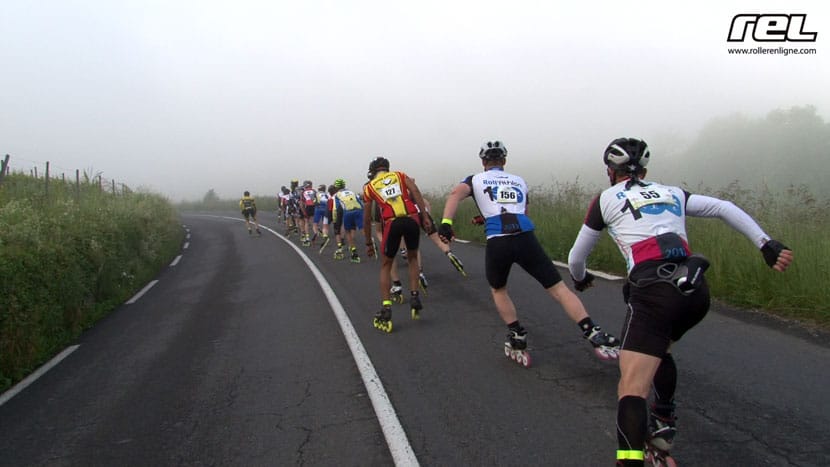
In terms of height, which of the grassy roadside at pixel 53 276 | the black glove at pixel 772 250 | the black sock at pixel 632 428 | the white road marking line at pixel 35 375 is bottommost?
the white road marking line at pixel 35 375

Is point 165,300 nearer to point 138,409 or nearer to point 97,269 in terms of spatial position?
point 97,269

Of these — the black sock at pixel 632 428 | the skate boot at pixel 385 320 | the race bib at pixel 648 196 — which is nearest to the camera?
the black sock at pixel 632 428

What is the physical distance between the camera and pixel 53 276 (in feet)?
25.7

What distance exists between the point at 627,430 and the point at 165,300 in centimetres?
951

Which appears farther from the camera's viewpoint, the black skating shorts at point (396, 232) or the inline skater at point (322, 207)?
the inline skater at point (322, 207)

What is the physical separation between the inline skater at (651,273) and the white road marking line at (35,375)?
5.76 m

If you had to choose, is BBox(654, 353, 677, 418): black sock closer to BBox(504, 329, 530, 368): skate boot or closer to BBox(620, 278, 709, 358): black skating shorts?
BBox(620, 278, 709, 358): black skating shorts

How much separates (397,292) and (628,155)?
5.00m

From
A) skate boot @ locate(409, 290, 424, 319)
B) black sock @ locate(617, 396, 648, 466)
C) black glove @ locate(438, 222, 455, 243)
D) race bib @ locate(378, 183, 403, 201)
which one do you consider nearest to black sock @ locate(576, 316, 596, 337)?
black glove @ locate(438, 222, 455, 243)

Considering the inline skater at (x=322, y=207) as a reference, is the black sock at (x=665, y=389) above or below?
below

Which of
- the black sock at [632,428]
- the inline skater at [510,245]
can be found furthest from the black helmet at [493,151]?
the black sock at [632,428]

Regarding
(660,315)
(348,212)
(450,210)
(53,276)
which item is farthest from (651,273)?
(348,212)

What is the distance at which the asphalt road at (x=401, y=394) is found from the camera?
344cm

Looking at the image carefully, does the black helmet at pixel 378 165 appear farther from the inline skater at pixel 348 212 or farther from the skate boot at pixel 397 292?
the inline skater at pixel 348 212
